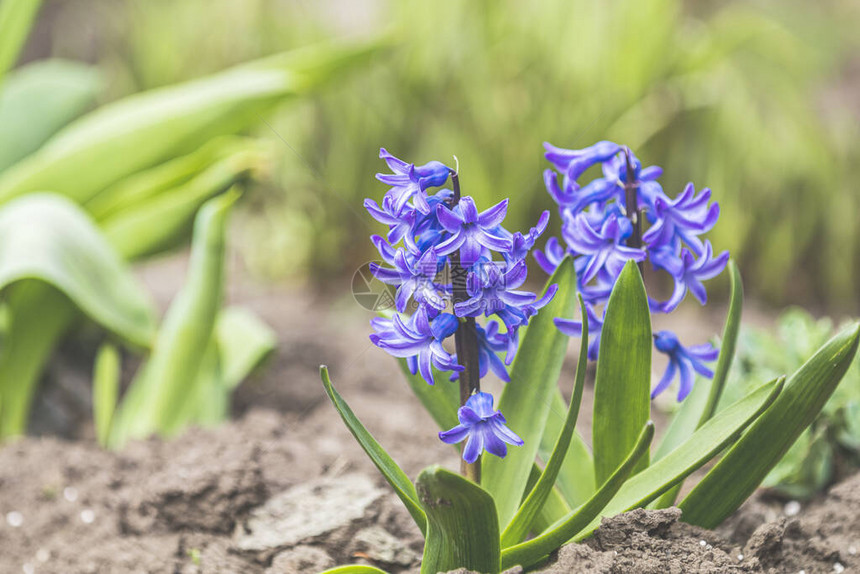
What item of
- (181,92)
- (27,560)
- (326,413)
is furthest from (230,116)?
(27,560)

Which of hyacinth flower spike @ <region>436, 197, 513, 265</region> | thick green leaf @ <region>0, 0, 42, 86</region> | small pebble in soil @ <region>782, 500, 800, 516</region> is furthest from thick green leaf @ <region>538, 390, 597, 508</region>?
thick green leaf @ <region>0, 0, 42, 86</region>

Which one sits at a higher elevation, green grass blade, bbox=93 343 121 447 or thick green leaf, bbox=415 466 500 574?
green grass blade, bbox=93 343 121 447

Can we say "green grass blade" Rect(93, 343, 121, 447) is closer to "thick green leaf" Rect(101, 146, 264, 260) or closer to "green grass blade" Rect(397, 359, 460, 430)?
"thick green leaf" Rect(101, 146, 264, 260)

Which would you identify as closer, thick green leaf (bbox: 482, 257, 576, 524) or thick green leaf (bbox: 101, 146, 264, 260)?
thick green leaf (bbox: 482, 257, 576, 524)

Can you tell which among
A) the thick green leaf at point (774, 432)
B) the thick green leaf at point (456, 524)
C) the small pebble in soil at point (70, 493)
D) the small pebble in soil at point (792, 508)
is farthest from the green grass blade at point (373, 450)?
the small pebble in soil at point (70, 493)

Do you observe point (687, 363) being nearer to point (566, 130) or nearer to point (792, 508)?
point (792, 508)

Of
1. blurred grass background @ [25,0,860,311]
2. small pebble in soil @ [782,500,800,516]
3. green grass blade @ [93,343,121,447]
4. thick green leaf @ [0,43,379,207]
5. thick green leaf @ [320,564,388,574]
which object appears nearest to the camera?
thick green leaf @ [320,564,388,574]

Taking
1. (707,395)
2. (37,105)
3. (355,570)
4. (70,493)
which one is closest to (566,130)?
(37,105)
